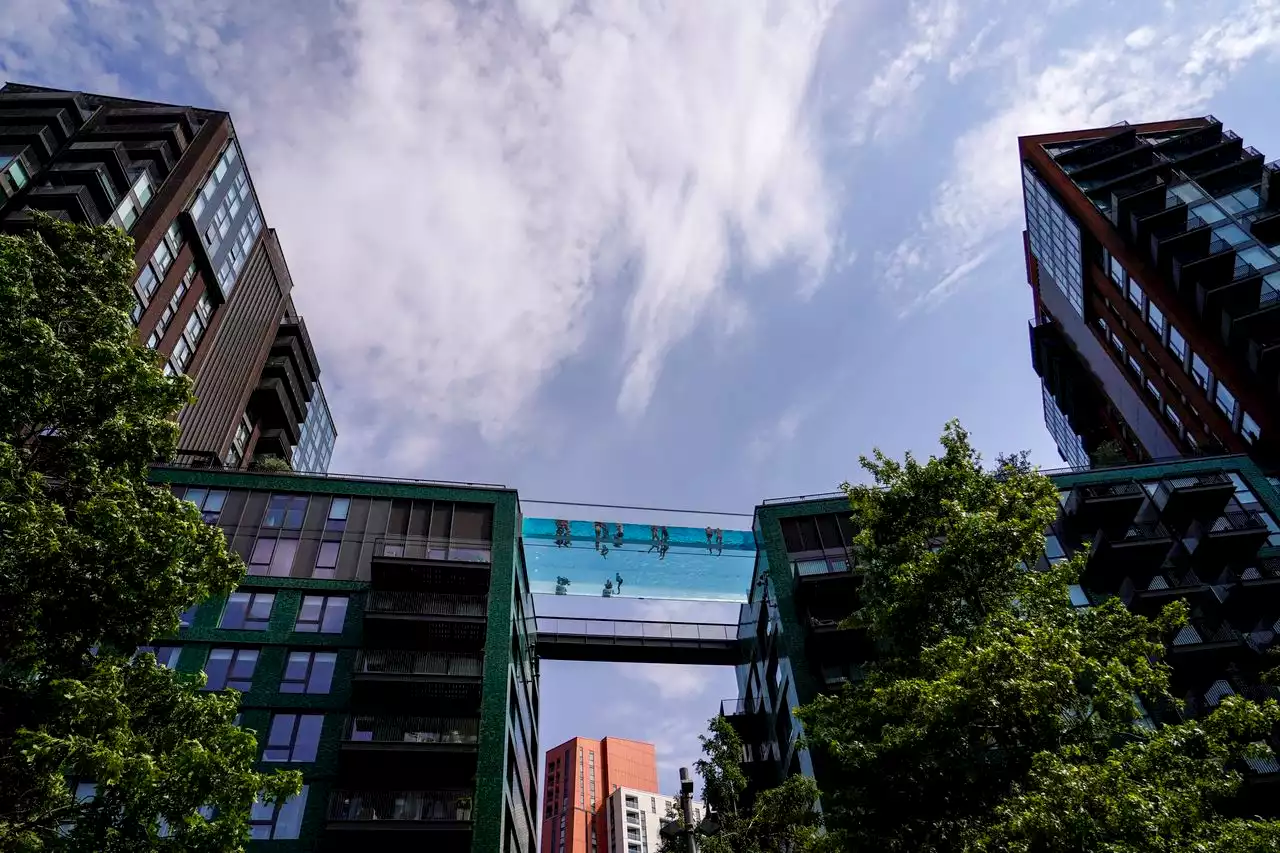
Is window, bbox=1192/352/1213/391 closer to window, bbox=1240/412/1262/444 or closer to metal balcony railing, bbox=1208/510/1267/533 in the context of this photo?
window, bbox=1240/412/1262/444

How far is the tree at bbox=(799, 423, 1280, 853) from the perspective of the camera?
39.3ft

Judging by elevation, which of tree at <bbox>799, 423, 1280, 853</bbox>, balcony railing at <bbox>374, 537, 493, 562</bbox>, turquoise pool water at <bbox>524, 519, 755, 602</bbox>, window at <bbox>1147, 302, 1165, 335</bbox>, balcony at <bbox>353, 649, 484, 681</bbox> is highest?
window at <bbox>1147, 302, 1165, 335</bbox>

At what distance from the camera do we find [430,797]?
25.2 metres

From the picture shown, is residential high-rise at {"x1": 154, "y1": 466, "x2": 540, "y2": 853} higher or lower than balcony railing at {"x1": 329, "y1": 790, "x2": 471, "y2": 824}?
higher

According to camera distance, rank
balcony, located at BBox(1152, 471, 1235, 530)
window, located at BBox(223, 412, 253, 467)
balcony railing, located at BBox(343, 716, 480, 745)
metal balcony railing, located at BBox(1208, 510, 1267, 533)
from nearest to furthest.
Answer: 1. balcony railing, located at BBox(343, 716, 480, 745)
2. metal balcony railing, located at BBox(1208, 510, 1267, 533)
3. balcony, located at BBox(1152, 471, 1235, 530)
4. window, located at BBox(223, 412, 253, 467)

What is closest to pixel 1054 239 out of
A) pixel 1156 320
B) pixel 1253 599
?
pixel 1156 320

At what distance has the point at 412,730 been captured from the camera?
2672 cm

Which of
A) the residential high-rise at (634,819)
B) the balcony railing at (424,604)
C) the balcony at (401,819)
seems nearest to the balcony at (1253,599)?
the balcony railing at (424,604)

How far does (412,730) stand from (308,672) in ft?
15.8

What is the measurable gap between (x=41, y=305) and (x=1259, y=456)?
150 ft

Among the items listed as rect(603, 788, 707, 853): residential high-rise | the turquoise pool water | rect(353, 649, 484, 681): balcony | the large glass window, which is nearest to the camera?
rect(353, 649, 484, 681): balcony

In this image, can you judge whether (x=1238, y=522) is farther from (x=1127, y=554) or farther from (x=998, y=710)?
(x=998, y=710)

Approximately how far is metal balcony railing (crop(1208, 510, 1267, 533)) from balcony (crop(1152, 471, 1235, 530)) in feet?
1.23

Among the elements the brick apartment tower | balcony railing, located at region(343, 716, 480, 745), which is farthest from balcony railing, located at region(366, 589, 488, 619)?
the brick apartment tower
